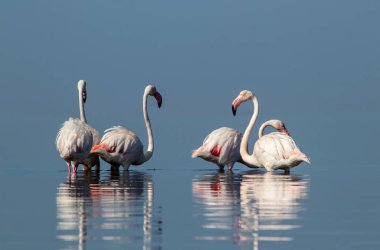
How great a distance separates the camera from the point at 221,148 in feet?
80.1

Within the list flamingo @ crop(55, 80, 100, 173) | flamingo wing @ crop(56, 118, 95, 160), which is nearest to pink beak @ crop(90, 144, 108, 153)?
flamingo @ crop(55, 80, 100, 173)

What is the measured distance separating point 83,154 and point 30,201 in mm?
6868

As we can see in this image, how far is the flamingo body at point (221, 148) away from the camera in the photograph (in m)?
24.4

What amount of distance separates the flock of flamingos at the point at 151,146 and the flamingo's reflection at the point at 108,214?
264 centimetres

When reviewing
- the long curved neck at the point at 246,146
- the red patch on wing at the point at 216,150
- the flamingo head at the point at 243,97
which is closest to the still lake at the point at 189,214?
the long curved neck at the point at 246,146

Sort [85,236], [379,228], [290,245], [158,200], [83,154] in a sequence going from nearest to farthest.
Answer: [290,245], [85,236], [379,228], [158,200], [83,154]

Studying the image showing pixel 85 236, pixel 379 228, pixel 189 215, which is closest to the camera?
pixel 85 236

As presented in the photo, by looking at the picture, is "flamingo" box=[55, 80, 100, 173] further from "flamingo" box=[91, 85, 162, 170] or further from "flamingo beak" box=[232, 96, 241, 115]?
"flamingo beak" box=[232, 96, 241, 115]

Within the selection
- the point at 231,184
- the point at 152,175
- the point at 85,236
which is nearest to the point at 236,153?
the point at 152,175

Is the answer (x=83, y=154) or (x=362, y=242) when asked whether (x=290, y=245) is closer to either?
(x=362, y=242)

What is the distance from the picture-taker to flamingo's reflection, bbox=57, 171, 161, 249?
1036cm

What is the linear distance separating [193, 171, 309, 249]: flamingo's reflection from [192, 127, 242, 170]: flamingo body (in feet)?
12.3

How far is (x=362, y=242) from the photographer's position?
33.2ft

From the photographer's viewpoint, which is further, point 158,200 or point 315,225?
point 158,200
